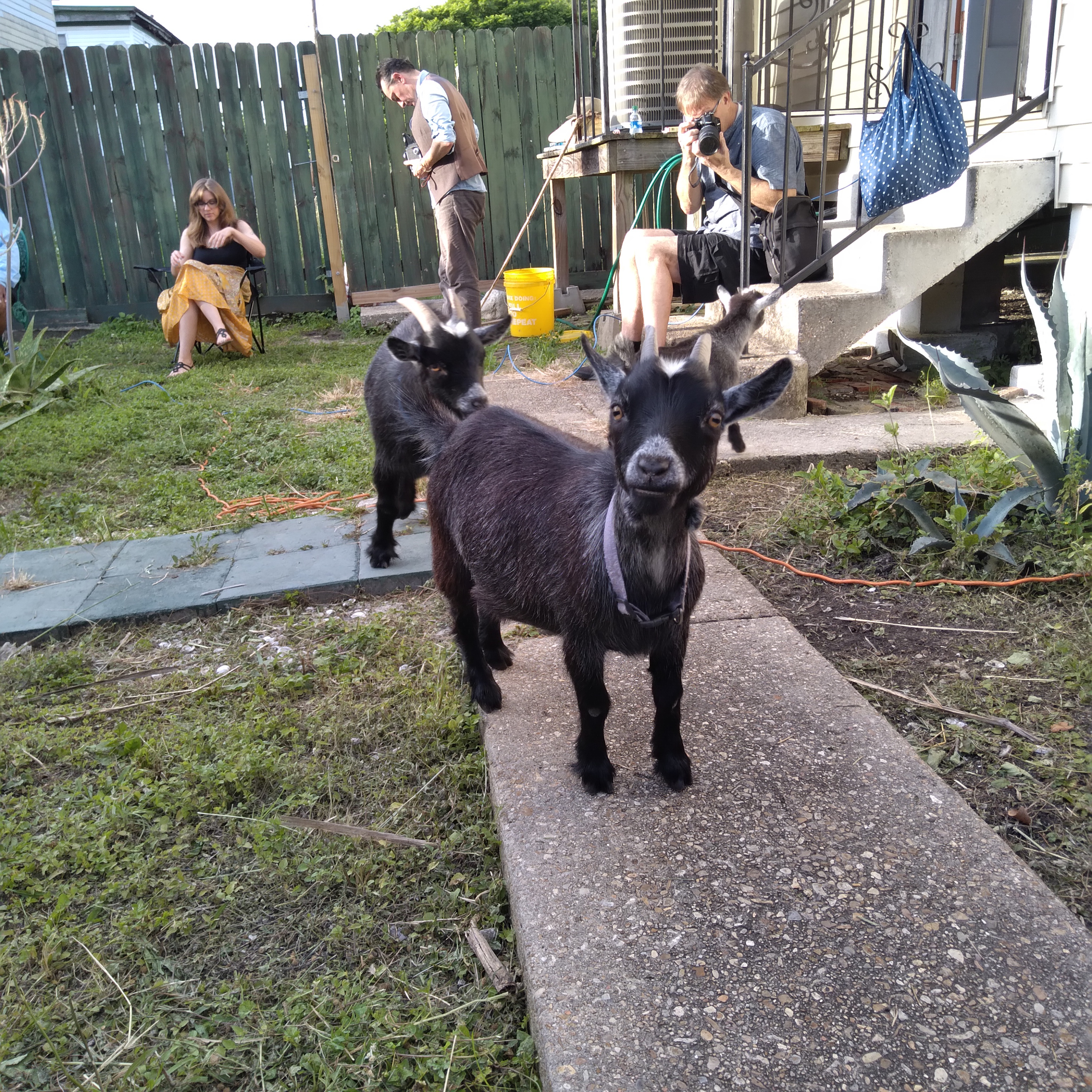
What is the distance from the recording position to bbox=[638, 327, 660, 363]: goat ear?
1.92 m

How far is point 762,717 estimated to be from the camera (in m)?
2.50

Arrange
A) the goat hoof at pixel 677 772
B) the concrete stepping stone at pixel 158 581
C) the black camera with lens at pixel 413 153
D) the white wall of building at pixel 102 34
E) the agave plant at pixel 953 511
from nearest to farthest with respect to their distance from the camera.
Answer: the goat hoof at pixel 677 772 < the agave plant at pixel 953 511 < the concrete stepping stone at pixel 158 581 < the black camera with lens at pixel 413 153 < the white wall of building at pixel 102 34

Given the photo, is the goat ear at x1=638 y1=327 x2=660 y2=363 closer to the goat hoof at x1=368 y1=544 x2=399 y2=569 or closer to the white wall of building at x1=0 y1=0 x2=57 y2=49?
the goat hoof at x1=368 y1=544 x2=399 y2=569

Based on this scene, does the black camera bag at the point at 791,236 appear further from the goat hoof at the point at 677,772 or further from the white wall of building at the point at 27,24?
the white wall of building at the point at 27,24

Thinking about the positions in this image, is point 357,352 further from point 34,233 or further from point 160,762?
point 160,762

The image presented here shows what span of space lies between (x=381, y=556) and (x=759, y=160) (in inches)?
129

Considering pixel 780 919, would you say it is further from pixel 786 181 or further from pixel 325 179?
pixel 325 179

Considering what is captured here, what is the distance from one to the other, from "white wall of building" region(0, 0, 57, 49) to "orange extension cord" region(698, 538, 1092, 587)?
62.3 ft

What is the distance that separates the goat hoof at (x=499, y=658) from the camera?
9.55ft

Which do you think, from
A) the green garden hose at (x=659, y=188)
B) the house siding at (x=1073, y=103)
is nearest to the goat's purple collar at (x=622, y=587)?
the house siding at (x=1073, y=103)

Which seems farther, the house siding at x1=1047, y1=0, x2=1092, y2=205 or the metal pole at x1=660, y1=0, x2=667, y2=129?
the metal pole at x1=660, y1=0, x2=667, y2=129

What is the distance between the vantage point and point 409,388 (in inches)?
141

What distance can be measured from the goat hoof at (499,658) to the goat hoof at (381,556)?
40.4 inches

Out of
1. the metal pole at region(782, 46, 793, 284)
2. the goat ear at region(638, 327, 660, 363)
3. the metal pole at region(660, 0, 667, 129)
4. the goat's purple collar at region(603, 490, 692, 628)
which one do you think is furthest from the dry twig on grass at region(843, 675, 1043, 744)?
the metal pole at region(660, 0, 667, 129)
